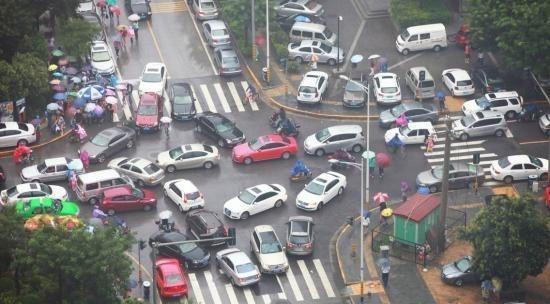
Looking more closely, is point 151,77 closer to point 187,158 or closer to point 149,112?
point 149,112

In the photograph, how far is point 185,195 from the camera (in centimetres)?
9756

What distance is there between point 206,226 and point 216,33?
27.4 meters

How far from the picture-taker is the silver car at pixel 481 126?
106 metres

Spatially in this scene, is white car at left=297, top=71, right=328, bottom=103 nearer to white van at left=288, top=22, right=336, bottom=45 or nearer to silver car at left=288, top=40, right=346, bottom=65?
silver car at left=288, top=40, right=346, bottom=65

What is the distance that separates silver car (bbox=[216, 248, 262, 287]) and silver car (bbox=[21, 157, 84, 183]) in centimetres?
1365

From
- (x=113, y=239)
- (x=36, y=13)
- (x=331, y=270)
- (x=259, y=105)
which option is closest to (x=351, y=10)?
(x=259, y=105)

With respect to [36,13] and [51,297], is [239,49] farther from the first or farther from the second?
[51,297]

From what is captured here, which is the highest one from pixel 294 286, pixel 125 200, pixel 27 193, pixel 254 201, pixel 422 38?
pixel 27 193

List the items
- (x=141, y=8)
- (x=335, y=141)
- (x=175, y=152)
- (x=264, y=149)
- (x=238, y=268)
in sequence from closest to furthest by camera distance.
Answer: (x=238, y=268)
(x=175, y=152)
(x=264, y=149)
(x=335, y=141)
(x=141, y=8)

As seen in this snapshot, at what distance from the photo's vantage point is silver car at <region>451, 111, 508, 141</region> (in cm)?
10588

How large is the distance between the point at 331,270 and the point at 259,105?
21.1 metres

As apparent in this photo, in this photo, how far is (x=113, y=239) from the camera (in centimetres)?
8581

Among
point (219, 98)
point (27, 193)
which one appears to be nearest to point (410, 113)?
point (219, 98)

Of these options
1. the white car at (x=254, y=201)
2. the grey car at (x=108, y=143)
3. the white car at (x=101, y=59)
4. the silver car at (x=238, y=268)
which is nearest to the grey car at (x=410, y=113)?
the white car at (x=254, y=201)
